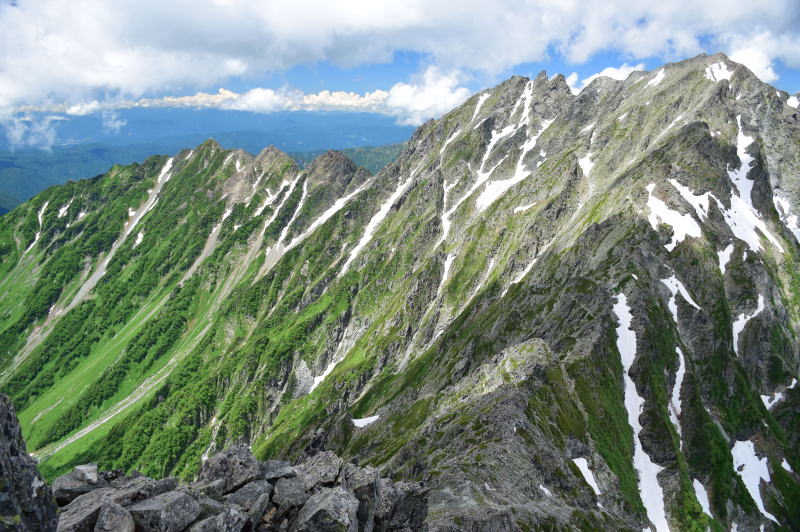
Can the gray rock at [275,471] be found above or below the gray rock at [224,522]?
above

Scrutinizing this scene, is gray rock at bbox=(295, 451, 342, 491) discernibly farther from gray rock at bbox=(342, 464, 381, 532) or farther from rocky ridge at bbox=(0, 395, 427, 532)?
gray rock at bbox=(342, 464, 381, 532)

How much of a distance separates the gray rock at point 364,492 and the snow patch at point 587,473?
41575 millimetres

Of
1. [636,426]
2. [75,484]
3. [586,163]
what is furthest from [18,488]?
[586,163]

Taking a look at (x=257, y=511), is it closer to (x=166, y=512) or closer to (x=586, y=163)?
(x=166, y=512)

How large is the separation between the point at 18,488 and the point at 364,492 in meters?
16.0

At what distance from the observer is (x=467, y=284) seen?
184m

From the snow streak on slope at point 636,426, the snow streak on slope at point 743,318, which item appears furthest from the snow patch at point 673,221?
the snow streak on slope at point 636,426

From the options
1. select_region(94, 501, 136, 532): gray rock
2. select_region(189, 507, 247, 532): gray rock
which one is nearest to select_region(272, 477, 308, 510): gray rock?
select_region(189, 507, 247, 532): gray rock

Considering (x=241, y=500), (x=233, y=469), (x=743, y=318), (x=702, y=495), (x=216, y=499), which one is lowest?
(x=216, y=499)

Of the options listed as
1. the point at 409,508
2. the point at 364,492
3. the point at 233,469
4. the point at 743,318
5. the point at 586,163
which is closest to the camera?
the point at 233,469

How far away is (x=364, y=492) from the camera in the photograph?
26.4 m

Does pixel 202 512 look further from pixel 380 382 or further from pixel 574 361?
pixel 380 382

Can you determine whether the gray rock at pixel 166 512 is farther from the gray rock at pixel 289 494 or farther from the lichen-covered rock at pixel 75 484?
the lichen-covered rock at pixel 75 484

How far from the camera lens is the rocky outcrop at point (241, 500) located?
61.1 feet
